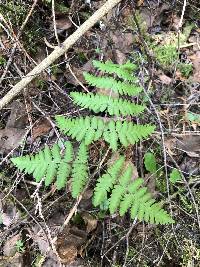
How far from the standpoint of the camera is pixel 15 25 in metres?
3.34

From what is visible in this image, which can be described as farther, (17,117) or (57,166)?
(17,117)

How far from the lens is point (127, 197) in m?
2.51

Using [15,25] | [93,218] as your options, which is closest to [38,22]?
[15,25]

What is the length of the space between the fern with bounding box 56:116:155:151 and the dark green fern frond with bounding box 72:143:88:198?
0.09 meters

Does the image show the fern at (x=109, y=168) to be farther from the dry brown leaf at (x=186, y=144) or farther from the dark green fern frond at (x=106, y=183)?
the dry brown leaf at (x=186, y=144)

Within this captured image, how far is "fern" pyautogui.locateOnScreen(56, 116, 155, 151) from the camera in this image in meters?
2.59

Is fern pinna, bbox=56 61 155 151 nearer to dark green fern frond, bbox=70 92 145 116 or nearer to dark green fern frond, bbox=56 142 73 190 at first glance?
dark green fern frond, bbox=70 92 145 116

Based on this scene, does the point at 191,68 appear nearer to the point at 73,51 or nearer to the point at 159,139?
the point at 159,139

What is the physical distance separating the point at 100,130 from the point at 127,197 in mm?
484

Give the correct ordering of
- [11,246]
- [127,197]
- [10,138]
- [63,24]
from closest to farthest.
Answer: [127,197] → [11,246] → [10,138] → [63,24]

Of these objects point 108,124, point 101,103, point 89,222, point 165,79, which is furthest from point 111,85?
point 89,222

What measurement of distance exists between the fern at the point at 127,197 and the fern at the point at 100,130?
166mm

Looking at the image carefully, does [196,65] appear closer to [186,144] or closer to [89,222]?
[186,144]

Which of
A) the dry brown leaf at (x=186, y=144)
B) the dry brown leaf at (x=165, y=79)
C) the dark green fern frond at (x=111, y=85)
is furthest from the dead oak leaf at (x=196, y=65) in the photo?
the dark green fern frond at (x=111, y=85)
